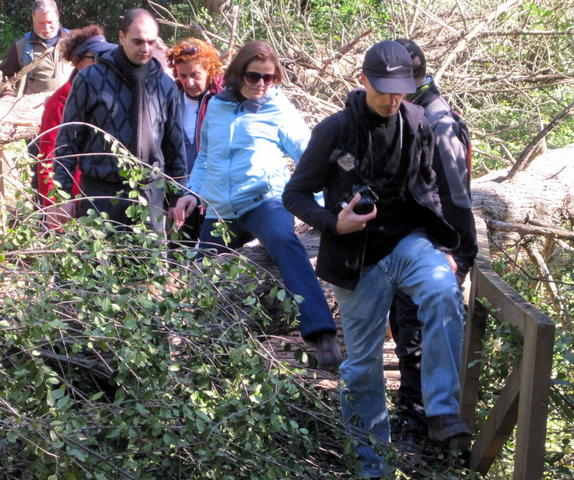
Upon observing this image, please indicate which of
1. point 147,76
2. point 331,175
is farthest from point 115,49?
point 331,175

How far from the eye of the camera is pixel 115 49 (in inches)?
203

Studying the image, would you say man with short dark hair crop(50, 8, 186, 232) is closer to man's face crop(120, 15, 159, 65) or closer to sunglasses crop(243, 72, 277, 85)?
man's face crop(120, 15, 159, 65)

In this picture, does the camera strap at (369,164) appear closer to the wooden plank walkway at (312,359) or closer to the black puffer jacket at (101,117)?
the wooden plank walkway at (312,359)

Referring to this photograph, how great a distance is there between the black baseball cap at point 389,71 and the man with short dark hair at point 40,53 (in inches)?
191

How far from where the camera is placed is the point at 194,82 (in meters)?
5.70

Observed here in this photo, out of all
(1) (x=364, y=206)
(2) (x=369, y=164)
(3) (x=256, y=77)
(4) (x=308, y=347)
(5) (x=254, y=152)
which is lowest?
(4) (x=308, y=347)

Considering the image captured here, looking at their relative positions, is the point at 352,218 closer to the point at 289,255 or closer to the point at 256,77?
the point at 289,255

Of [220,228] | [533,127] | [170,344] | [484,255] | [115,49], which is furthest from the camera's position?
[533,127]

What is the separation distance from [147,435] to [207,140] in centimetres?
193

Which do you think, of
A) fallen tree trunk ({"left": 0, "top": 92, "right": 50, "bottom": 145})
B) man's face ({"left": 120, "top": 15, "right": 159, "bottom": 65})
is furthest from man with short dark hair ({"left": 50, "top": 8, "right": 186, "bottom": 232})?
fallen tree trunk ({"left": 0, "top": 92, "right": 50, "bottom": 145})

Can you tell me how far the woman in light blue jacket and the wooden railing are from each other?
891mm

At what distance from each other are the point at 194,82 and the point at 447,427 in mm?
2904

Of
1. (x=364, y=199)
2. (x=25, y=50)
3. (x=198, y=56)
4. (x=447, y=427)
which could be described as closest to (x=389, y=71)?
(x=364, y=199)

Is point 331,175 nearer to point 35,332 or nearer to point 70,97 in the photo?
point 35,332
